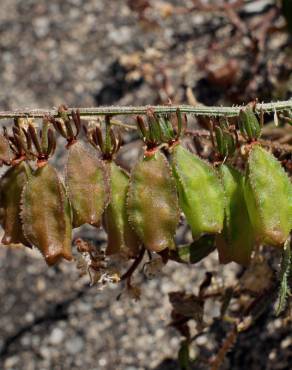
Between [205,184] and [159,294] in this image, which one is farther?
[159,294]

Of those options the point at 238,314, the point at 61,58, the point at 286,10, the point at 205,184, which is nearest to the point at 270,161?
the point at 205,184

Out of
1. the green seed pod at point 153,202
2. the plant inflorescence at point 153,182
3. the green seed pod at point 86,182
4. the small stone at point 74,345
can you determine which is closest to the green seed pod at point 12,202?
the plant inflorescence at point 153,182

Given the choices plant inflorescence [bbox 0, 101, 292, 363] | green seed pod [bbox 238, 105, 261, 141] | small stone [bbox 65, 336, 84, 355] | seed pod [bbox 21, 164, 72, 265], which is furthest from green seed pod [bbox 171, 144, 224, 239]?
small stone [bbox 65, 336, 84, 355]

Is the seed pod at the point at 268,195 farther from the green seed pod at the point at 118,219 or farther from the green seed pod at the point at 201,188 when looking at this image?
the green seed pod at the point at 118,219

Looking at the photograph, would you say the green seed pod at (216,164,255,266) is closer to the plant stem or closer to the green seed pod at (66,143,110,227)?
the plant stem

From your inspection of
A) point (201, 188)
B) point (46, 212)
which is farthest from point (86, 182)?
point (201, 188)

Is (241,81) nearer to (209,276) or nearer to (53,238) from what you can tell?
(209,276)
